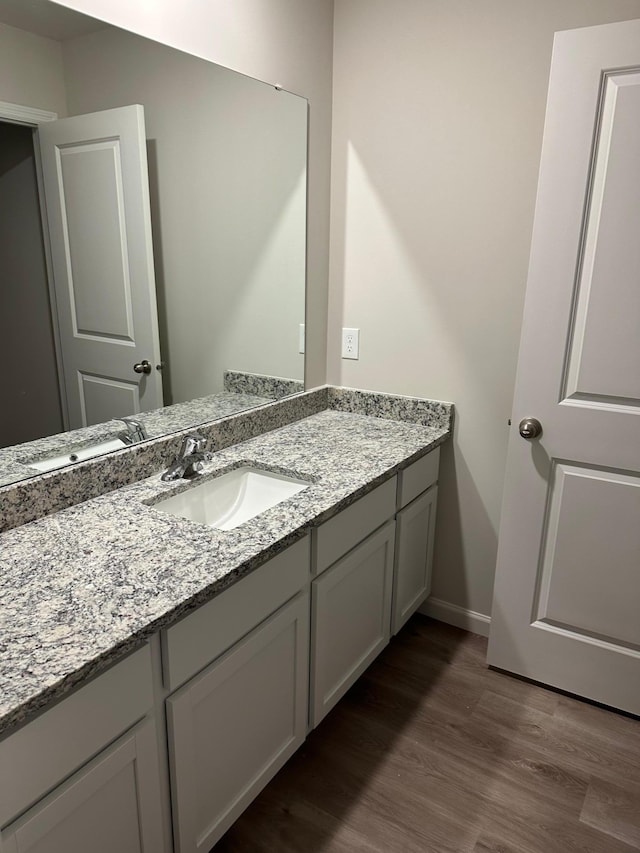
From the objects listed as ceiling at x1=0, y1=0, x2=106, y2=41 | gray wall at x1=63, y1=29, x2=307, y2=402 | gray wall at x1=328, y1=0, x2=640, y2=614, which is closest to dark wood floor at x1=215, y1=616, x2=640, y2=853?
gray wall at x1=328, y1=0, x2=640, y2=614

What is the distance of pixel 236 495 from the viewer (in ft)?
6.01

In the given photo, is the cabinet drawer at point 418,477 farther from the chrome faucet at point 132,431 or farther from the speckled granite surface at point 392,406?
the chrome faucet at point 132,431

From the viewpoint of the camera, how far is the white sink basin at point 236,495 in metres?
1.71

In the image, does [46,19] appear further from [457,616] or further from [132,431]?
[457,616]

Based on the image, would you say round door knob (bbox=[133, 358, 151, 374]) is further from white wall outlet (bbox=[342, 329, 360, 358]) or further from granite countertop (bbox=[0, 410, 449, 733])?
white wall outlet (bbox=[342, 329, 360, 358])

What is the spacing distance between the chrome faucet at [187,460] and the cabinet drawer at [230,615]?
1.35 ft

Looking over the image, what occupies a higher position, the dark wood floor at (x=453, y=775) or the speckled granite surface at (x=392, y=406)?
the speckled granite surface at (x=392, y=406)

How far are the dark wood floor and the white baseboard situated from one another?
205 millimetres

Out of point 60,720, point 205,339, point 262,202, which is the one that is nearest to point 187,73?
point 262,202

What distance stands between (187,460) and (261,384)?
53 centimetres

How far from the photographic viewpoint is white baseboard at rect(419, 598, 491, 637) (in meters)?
2.38

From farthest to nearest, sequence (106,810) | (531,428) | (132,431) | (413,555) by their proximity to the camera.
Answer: (413,555)
(531,428)
(132,431)
(106,810)

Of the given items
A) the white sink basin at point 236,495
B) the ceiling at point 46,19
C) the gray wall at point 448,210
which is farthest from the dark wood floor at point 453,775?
the ceiling at point 46,19

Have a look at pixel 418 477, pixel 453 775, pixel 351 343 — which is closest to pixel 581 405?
pixel 418 477
